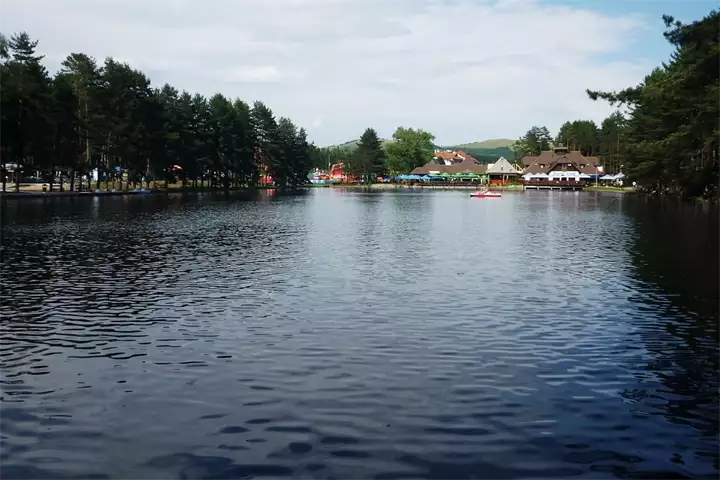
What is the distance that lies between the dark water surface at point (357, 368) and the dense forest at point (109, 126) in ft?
188

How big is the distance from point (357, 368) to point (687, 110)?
6113 centimetres

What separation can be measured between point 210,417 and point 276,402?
4.32 feet

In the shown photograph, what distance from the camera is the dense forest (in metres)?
81.2

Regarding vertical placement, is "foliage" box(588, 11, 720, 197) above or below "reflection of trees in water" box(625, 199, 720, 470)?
above

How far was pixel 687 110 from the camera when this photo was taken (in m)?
64.3

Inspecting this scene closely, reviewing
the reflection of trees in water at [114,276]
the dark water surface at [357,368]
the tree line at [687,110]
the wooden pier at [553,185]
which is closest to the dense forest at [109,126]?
the reflection of trees in water at [114,276]

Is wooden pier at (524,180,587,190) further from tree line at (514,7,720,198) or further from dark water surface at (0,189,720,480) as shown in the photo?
dark water surface at (0,189,720,480)

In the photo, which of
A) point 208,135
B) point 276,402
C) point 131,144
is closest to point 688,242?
point 276,402

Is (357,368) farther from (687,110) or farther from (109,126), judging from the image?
(109,126)

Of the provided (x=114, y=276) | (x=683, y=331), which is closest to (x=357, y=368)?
(x=683, y=331)

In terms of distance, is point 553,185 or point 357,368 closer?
point 357,368

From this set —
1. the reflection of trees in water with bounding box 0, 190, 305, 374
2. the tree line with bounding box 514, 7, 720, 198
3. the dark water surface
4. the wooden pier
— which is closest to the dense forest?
the reflection of trees in water with bounding box 0, 190, 305, 374

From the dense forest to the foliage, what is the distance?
65.3 meters

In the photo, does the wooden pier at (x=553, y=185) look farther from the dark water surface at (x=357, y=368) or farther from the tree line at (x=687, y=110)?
the dark water surface at (x=357, y=368)
